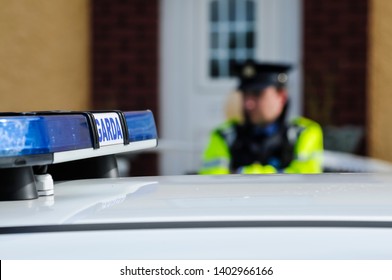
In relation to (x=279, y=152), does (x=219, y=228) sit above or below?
above

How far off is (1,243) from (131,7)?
968cm

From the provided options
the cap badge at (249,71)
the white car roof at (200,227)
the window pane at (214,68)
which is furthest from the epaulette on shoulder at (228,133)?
the window pane at (214,68)

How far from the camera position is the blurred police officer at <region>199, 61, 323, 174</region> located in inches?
219

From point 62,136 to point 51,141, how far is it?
0.22 feet

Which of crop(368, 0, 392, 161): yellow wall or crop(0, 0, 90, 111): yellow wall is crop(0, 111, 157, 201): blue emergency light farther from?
crop(368, 0, 392, 161): yellow wall

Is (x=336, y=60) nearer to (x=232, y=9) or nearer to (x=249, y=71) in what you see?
(x=232, y=9)

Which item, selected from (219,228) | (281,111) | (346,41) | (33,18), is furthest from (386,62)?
(219,228)

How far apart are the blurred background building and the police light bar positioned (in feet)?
26.7

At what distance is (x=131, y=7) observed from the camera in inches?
441

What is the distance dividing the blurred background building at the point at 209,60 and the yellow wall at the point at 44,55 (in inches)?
1.0

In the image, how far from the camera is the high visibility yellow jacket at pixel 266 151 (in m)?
5.55

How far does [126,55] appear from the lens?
11258 mm

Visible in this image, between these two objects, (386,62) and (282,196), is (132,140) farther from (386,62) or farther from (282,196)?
(386,62)

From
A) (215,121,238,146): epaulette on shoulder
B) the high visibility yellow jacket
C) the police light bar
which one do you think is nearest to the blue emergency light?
the police light bar
